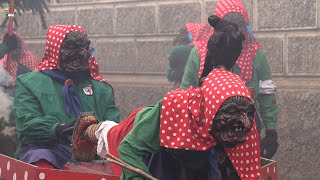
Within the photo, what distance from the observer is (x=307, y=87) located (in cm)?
876

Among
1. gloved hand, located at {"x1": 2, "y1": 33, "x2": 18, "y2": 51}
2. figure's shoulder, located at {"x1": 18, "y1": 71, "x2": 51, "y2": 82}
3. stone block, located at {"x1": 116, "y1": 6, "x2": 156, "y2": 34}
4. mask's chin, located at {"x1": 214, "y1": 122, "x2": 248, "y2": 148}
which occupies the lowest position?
mask's chin, located at {"x1": 214, "y1": 122, "x2": 248, "y2": 148}

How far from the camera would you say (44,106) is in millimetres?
5508

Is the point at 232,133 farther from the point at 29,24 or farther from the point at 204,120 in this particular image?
the point at 29,24

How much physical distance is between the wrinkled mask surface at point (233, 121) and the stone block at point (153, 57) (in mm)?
Answer: 6682

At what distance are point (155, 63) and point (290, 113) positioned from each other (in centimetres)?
244

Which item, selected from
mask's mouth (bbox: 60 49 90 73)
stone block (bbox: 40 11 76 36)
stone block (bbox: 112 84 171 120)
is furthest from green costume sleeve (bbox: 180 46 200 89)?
stone block (bbox: 40 11 76 36)

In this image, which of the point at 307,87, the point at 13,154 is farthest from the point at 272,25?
the point at 13,154

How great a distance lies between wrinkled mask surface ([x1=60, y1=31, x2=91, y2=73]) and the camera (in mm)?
5695

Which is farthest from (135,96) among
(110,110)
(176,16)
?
(110,110)

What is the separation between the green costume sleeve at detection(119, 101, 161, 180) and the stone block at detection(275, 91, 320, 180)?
5.01 metres

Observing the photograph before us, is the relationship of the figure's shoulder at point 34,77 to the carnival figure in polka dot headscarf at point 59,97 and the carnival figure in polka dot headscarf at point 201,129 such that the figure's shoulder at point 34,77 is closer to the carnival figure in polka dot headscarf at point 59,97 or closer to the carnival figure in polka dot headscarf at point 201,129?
the carnival figure in polka dot headscarf at point 59,97

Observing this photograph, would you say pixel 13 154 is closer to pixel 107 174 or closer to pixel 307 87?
pixel 107 174

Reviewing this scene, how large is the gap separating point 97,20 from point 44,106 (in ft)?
19.5

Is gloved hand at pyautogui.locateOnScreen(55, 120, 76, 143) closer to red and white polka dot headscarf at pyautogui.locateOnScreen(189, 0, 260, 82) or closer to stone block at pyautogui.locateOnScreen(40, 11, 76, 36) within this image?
red and white polka dot headscarf at pyautogui.locateOnScreen(189, 0, 260, 82)
